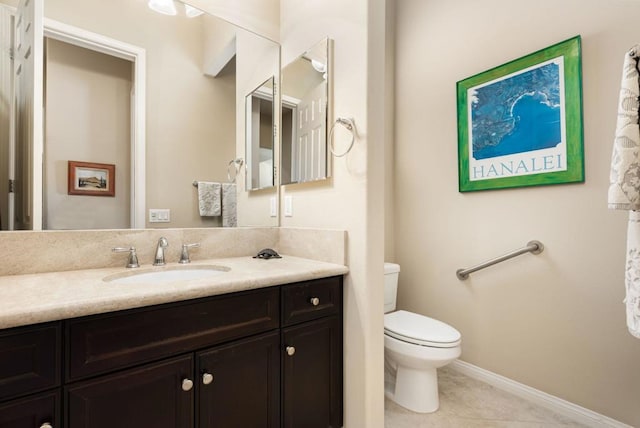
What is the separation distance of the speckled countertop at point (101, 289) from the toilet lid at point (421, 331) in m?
0.61

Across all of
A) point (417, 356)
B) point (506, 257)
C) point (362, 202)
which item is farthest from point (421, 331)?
point (362, 202)

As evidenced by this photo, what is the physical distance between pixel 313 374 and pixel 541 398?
4.54 feet

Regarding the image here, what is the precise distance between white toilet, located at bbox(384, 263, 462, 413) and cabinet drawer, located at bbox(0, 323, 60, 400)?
1.45m

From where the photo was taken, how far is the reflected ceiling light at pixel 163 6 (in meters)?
1.49

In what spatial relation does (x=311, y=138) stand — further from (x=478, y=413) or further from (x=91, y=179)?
(x=478, y=413)

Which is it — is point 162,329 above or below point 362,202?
below

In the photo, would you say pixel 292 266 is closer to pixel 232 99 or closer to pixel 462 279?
pixel 232 99

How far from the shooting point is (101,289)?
3.04ft

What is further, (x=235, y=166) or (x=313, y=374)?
(x=235, y=166)

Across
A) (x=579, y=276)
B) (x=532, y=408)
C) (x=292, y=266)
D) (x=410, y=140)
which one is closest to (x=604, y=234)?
(x=579, y=276)

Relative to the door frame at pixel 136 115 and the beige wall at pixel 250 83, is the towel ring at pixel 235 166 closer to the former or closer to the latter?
the beige wall at pixel 250 83

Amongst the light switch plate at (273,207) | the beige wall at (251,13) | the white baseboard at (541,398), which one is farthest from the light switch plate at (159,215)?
the white baseboard at (541,398)

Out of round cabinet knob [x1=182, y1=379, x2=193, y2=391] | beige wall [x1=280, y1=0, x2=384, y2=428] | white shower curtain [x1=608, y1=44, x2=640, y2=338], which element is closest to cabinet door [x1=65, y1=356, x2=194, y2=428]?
round cabinet knob [x1=182, y1=379, x2=193, y2=391]

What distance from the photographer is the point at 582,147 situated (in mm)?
1552
